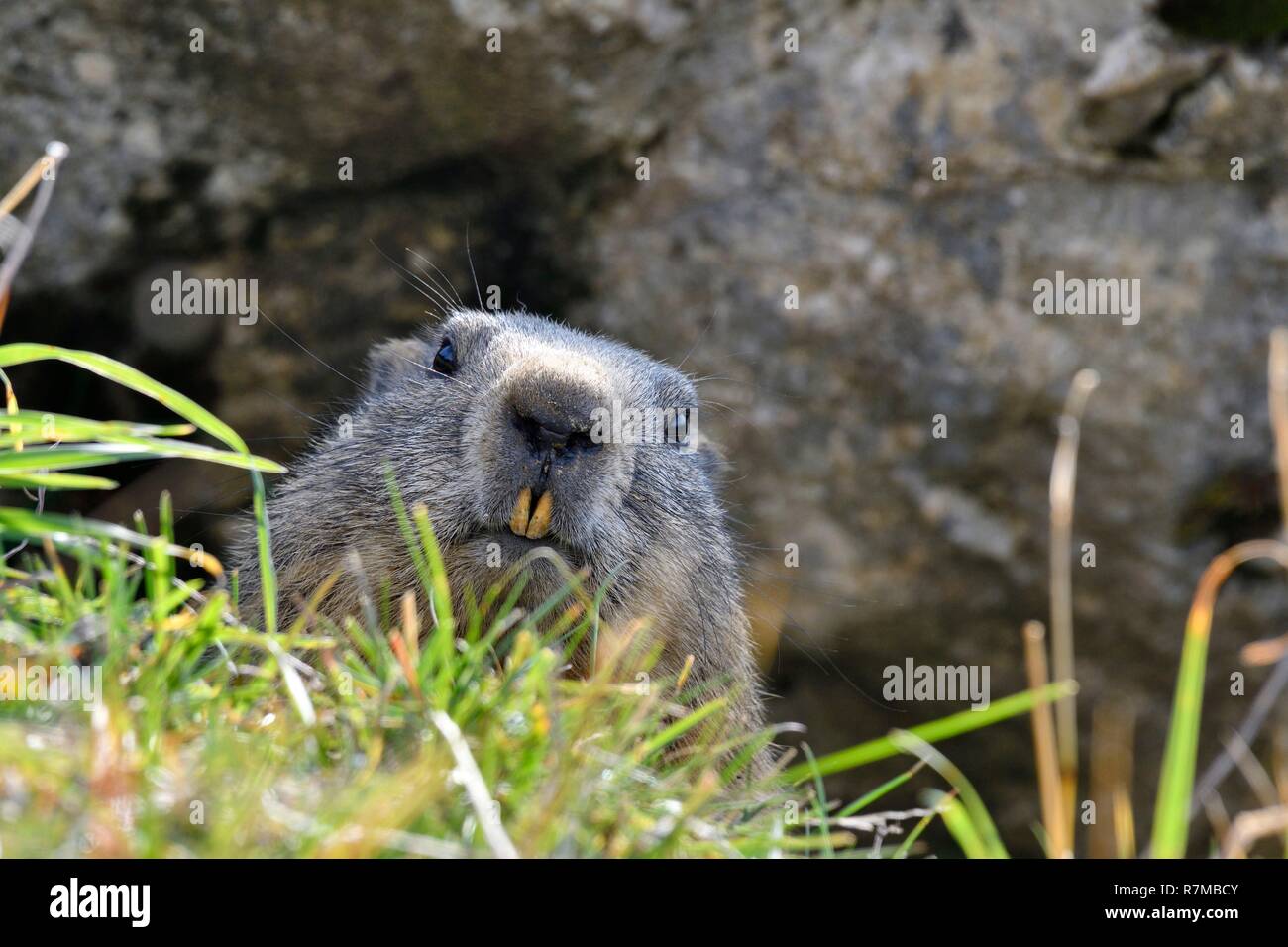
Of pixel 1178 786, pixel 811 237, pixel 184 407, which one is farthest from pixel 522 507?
pixel 811 237

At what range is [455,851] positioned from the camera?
91.5 inches

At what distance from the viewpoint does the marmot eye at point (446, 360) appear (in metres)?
5.41

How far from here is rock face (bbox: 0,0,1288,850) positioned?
733 cm

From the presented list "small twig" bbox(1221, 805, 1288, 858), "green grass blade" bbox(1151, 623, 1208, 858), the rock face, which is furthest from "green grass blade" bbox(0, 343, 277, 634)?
the rock face

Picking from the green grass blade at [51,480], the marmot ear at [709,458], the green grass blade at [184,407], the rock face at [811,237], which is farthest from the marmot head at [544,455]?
the rock face at [811,237]

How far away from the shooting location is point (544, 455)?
4.21 meters

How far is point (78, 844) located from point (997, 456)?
273 inches

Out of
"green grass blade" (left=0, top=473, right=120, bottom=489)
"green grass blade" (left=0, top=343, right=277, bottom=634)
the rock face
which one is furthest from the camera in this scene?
the rock face

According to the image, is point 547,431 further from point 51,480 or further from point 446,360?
point 51,480

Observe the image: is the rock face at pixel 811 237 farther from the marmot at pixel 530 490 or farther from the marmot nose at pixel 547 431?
the marmot nose at pixel 547 431

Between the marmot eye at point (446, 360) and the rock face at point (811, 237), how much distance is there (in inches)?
94.3

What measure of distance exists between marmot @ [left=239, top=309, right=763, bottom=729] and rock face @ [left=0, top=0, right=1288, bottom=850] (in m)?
2.16

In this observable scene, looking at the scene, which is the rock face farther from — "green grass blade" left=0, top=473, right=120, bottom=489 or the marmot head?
"green grass blade" left=0, top=473, right=120, bottom=489

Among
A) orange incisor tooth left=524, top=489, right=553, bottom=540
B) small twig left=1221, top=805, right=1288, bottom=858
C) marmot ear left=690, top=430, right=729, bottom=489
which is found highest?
marmot ear left=690, top=430, right=729, bottom=489
